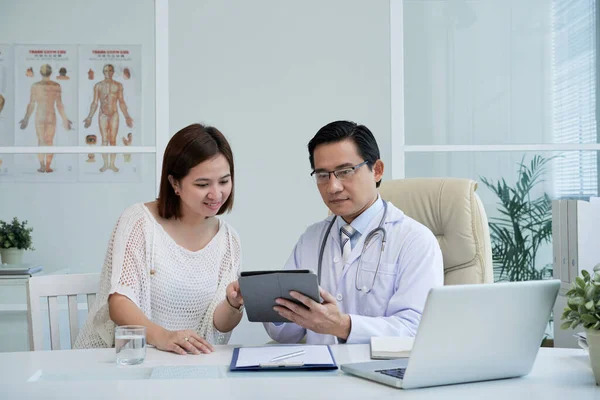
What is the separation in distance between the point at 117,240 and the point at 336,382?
3.20ft

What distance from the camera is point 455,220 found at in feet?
7.81

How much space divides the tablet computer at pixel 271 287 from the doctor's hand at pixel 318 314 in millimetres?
15

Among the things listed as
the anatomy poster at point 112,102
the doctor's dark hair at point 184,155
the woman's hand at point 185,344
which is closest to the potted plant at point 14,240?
the anatomy poster at point 112,102

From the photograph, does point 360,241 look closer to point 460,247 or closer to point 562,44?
point 460,247

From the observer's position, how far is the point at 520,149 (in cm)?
367

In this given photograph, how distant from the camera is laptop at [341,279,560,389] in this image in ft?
4.38

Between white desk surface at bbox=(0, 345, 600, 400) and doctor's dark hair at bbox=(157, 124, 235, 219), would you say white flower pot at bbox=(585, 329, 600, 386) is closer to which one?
white desk surface at bbox=(0, 345, 600, 400)

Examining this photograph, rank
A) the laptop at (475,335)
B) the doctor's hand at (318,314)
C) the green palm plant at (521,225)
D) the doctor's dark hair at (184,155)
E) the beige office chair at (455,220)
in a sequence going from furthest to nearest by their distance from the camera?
the green palm plant at (521,225) → the beige office chair at (455,220) → the doctor's dark hair at (184,155) → the doctor's hand at (318,314) → the laptop at (475,335)

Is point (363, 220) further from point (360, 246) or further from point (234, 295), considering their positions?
point (234, 295)

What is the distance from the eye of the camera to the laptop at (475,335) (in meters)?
1.34

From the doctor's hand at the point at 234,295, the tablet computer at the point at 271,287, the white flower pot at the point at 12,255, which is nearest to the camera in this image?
the tablet computer at the point at 271,287

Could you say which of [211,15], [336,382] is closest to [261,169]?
[211,15]

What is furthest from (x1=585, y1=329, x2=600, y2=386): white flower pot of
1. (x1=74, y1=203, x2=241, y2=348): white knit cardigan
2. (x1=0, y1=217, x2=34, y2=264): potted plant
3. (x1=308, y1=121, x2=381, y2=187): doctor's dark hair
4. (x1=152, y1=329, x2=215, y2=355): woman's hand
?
(x1=0, y1=217, x2=34, y2=264): potted plant

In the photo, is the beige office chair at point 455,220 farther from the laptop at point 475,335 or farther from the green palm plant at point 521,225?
the green palm plant at point 521,225
